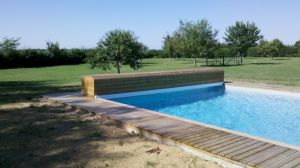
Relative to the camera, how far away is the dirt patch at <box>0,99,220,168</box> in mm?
4488

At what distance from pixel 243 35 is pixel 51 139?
35844mm

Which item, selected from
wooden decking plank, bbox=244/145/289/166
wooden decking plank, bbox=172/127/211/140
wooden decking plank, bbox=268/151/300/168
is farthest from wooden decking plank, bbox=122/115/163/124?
wooden decking plank, bbox=268/151/300/168

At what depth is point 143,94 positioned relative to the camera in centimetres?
1195

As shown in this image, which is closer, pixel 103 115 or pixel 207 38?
pixel 103 115

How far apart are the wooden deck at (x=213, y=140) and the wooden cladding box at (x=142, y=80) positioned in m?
2.91

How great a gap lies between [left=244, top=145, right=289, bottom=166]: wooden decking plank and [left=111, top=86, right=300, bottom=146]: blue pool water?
271cm

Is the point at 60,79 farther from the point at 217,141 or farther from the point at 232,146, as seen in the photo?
the point at 232,146

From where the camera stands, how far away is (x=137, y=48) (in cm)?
1482

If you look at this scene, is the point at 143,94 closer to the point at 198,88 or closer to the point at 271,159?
the point at 198,88

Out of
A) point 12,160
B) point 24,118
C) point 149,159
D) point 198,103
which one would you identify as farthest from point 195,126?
point 198,103

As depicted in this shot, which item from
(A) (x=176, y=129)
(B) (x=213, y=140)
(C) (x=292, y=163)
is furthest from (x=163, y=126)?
(C) (x=292, y=163)

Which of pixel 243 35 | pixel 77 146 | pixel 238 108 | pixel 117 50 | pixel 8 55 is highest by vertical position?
pixel 243 35

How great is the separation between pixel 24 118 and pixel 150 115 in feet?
11.2

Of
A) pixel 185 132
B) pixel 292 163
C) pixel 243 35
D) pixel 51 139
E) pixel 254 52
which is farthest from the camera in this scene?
pixel 254 52
